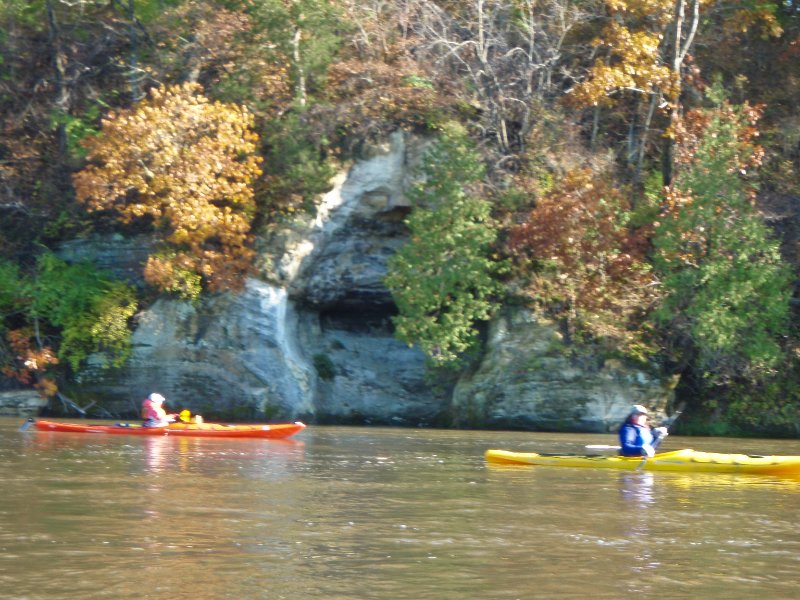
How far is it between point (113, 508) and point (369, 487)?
11.6 feet

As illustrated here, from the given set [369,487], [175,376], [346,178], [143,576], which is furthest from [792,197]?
[143,576]

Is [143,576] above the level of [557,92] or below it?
below

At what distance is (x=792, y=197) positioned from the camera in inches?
1096

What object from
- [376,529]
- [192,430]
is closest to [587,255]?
[192,430]

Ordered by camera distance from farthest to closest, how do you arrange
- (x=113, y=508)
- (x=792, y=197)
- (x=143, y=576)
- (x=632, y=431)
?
(x=792, y=197)
(x=632, y=431)
(x=113, y=508)
(x=143, y=576)

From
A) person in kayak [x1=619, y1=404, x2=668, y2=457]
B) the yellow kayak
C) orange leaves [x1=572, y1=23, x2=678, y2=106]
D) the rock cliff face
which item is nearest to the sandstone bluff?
the rock cliff face

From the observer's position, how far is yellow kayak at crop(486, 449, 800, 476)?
1739 centimetres

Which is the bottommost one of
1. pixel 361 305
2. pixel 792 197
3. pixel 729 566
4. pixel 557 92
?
pixel 729 566

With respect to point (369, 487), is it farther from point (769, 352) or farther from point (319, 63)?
point (319, 63)

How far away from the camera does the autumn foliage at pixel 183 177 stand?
2655cm

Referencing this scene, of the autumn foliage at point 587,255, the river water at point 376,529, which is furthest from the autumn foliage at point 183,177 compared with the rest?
the river water at point 376,529

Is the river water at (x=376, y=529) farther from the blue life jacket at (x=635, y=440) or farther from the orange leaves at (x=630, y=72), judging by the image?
the orange leaves at (x=630, y=72)

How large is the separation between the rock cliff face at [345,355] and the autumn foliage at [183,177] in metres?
0.95

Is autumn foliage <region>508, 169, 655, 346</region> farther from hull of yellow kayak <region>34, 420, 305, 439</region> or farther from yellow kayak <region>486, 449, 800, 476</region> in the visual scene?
yellow kayak <region>486, 449, 800, 476</region>
